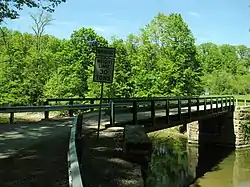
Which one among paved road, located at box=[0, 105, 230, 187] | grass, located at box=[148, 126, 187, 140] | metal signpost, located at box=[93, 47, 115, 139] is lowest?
grass, located at box=[148, 126, 187, 140]

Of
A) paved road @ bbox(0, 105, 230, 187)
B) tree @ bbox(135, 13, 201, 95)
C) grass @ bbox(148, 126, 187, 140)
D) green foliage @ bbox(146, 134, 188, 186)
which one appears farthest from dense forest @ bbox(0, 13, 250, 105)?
paved road @ bbox(0, 105, 230, 187)

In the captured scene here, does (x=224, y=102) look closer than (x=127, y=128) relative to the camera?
No

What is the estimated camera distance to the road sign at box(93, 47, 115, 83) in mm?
9492

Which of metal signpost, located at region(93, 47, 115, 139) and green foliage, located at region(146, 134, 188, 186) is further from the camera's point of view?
green foliage, located at region(146, 134, 188, 186)

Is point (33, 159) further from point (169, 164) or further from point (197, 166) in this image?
point (197, 166)

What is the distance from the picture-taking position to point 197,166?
71.7ft

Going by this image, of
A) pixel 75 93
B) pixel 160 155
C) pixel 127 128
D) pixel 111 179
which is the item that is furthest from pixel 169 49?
pixel 111 179

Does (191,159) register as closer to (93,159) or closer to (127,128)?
(127,128)

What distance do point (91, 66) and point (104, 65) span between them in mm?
33591

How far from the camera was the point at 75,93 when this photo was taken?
41469mm

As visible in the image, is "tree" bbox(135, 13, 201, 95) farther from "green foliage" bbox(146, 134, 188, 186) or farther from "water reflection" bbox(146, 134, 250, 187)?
"water reflection" bbox(146, 134, 250, 187)

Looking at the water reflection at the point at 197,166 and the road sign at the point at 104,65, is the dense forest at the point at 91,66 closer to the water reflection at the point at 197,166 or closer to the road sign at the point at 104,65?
the water reflection at the point at 197,166

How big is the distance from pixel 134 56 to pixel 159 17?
577 cm

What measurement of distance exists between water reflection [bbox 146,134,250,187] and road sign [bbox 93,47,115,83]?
743 centimetres
